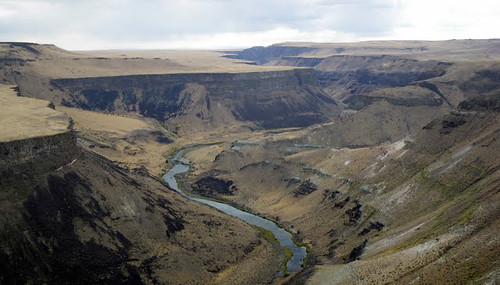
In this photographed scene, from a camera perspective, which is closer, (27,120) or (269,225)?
(27,120)

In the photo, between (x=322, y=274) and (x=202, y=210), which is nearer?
(x=322, y=274)

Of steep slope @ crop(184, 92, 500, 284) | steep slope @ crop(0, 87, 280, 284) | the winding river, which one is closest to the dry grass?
steep slope @ crop(0, 87, 280, 284)

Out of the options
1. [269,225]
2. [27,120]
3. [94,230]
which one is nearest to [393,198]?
[269,225]

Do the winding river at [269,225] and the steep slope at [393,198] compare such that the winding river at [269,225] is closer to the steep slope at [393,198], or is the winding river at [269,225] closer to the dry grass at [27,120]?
the steep slope at [393,198]

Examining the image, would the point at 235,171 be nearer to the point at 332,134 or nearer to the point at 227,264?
the point at 332,134

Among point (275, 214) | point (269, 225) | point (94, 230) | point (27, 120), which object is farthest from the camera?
point (275, 214)

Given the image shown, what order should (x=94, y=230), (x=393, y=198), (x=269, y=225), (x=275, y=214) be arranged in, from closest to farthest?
(x=94, y=230) → (x=393, y=198) → (x=269, y=225) → (x=275, y=214)

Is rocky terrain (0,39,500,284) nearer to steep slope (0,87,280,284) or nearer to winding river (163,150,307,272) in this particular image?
steep slope (0,87,280,284)

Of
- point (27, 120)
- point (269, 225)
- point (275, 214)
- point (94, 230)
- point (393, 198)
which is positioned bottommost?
point (269, 225)

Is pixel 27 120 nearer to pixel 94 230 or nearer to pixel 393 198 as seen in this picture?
pixel 94 230

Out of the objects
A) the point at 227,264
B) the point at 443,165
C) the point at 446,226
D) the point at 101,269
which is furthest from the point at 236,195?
the point at 446,226

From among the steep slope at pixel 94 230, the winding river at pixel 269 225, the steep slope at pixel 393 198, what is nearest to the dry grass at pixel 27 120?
the steep slope at pixel 94 230
